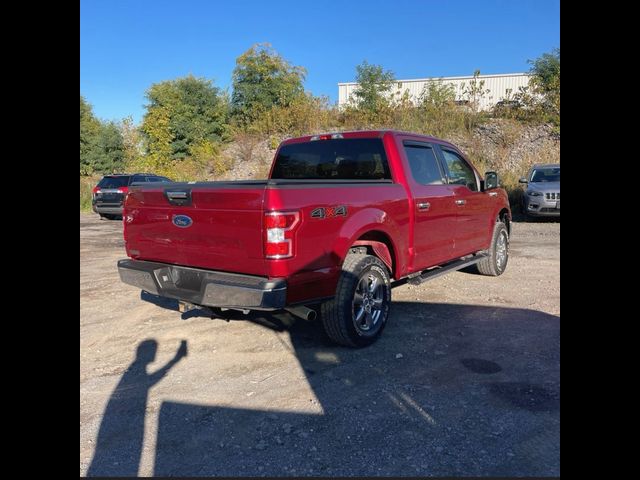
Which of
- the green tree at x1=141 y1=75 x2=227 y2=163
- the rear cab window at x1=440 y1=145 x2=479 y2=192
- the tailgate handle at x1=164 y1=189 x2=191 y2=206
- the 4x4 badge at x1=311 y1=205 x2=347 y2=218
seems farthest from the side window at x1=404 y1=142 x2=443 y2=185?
the green tree at x1=141 y1=75 x2=227 y2=163

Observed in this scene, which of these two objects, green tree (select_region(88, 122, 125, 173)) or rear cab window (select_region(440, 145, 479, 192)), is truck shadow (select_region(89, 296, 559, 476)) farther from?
green tree (select_region(88, 122, 125, 173))

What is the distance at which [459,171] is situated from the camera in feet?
20.5

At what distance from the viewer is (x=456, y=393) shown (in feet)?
11.3

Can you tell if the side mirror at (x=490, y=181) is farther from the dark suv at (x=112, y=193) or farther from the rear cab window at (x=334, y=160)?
the dark suv at (x=112, y=193)

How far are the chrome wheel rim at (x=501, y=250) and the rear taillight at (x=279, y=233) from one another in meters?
4.76

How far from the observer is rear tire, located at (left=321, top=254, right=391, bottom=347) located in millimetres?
4141

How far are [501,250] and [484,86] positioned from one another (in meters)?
20.8

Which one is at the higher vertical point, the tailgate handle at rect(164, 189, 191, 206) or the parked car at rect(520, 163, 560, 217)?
the parked car at rect(520, 163, 560, 217)

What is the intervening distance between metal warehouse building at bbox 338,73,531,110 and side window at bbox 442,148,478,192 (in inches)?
717
